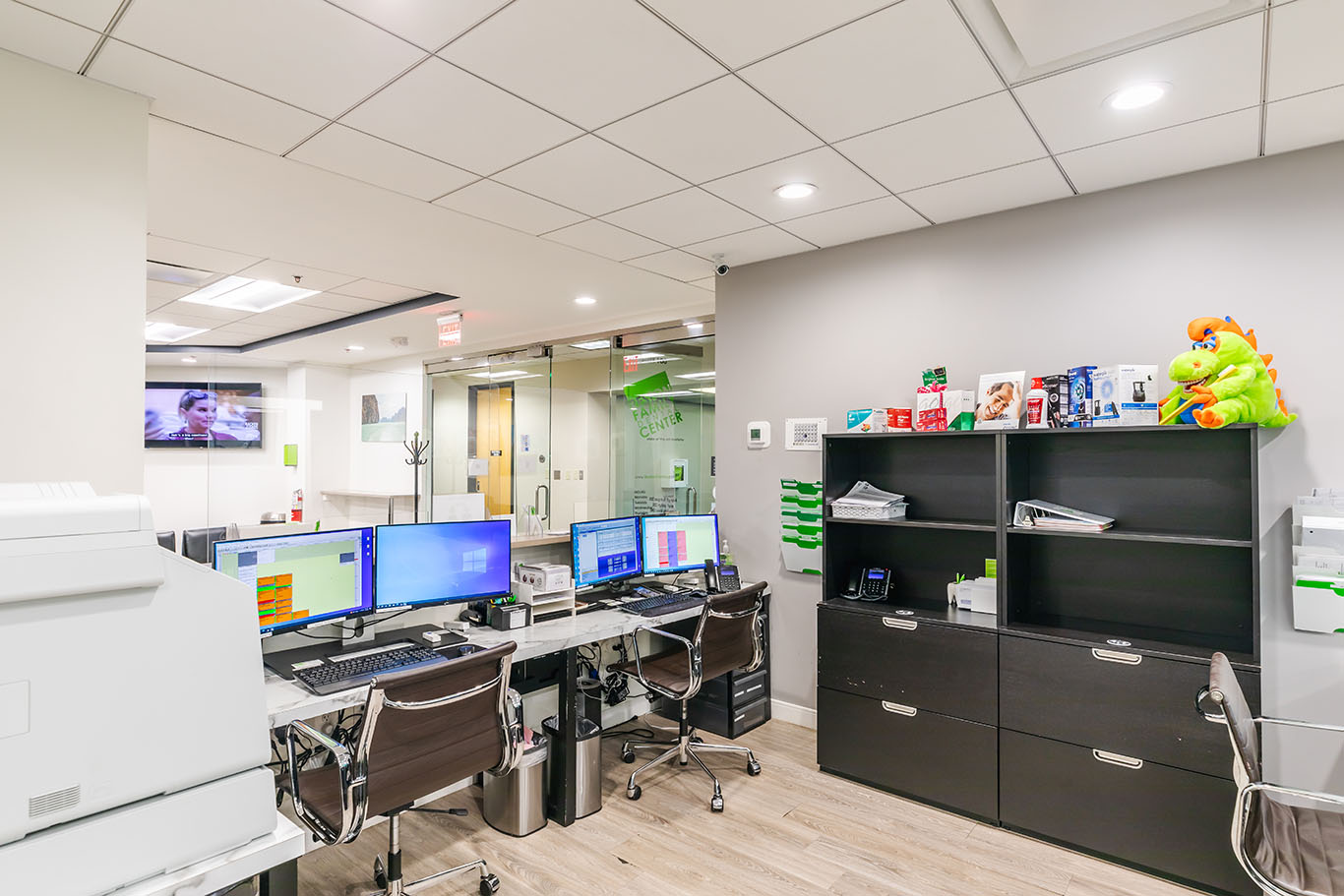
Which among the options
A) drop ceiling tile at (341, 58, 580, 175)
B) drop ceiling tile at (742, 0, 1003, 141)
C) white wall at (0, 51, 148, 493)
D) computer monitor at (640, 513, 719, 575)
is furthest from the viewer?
computer monitor at (640, 513, 719, 575)

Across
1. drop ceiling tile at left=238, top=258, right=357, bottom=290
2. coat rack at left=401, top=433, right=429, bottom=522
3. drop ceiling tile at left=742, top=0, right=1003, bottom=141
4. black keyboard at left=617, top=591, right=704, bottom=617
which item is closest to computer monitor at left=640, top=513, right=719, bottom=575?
black keyboard at left=617, top=591, right=704, bottom=617

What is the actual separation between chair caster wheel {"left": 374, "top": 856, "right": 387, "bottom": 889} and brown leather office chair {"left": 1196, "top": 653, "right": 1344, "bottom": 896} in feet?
8.36

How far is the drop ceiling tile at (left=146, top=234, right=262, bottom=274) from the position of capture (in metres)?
3.85

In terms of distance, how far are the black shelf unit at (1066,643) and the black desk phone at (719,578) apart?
24.0 inches

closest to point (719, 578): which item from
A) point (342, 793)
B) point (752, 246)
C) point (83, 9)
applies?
point (752, 246)

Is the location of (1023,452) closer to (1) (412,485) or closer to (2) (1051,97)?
(2) (1051,97)

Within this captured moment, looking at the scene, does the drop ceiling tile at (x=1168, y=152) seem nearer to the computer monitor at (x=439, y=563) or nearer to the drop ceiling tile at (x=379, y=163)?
the drop ceiling tile at (x=379, y=163)

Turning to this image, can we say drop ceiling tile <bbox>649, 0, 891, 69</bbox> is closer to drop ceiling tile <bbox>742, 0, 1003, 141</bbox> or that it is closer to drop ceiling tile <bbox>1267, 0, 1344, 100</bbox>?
drop ceiling tile <bbox>742, 0, 1003, 141</bbox>

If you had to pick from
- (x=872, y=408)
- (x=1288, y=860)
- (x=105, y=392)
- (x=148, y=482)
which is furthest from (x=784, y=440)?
(x=148, y=482)

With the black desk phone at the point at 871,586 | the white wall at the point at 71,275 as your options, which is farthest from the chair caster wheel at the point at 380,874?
the black desk phone at the point at 871,586

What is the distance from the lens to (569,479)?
21.2 ft

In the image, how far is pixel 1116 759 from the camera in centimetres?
259

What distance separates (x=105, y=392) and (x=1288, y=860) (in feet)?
11.6

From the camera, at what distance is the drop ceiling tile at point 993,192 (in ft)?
9.25
